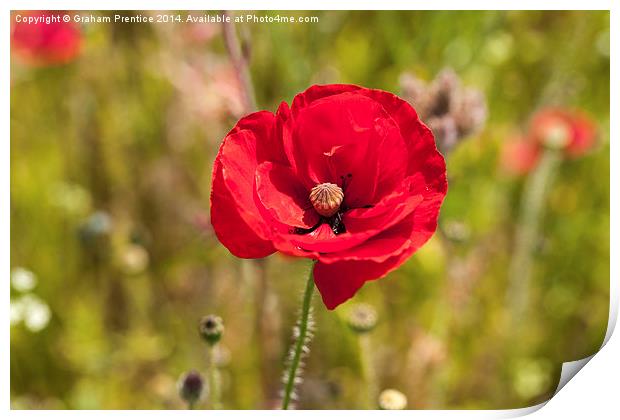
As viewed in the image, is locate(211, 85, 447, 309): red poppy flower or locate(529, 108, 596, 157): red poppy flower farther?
locate(529, 108, 596, 157): red poppy flower

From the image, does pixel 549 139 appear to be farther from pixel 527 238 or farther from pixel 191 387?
pixel 191 387

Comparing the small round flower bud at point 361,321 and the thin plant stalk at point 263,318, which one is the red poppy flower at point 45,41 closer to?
the thin plant stalk at point 263,318

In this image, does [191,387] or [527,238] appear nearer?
[191,387]

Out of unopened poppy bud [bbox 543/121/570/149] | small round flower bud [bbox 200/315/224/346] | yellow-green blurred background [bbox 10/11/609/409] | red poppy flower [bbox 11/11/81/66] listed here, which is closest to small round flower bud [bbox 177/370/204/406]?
small round flower bud [bbox 200/315/224/346]

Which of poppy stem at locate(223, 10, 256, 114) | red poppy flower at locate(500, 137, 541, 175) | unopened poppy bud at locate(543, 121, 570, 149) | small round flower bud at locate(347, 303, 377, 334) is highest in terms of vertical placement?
poppy stem at locate(223, 10, 256, 114)

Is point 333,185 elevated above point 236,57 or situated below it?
below

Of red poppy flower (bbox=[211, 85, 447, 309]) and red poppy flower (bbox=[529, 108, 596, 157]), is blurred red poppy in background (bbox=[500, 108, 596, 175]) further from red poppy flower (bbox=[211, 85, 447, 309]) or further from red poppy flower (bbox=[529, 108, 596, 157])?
red poppy flower (bbox=[211, 85, 447, 309])

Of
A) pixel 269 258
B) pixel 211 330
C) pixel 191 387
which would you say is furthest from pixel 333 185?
pixel 269 258
